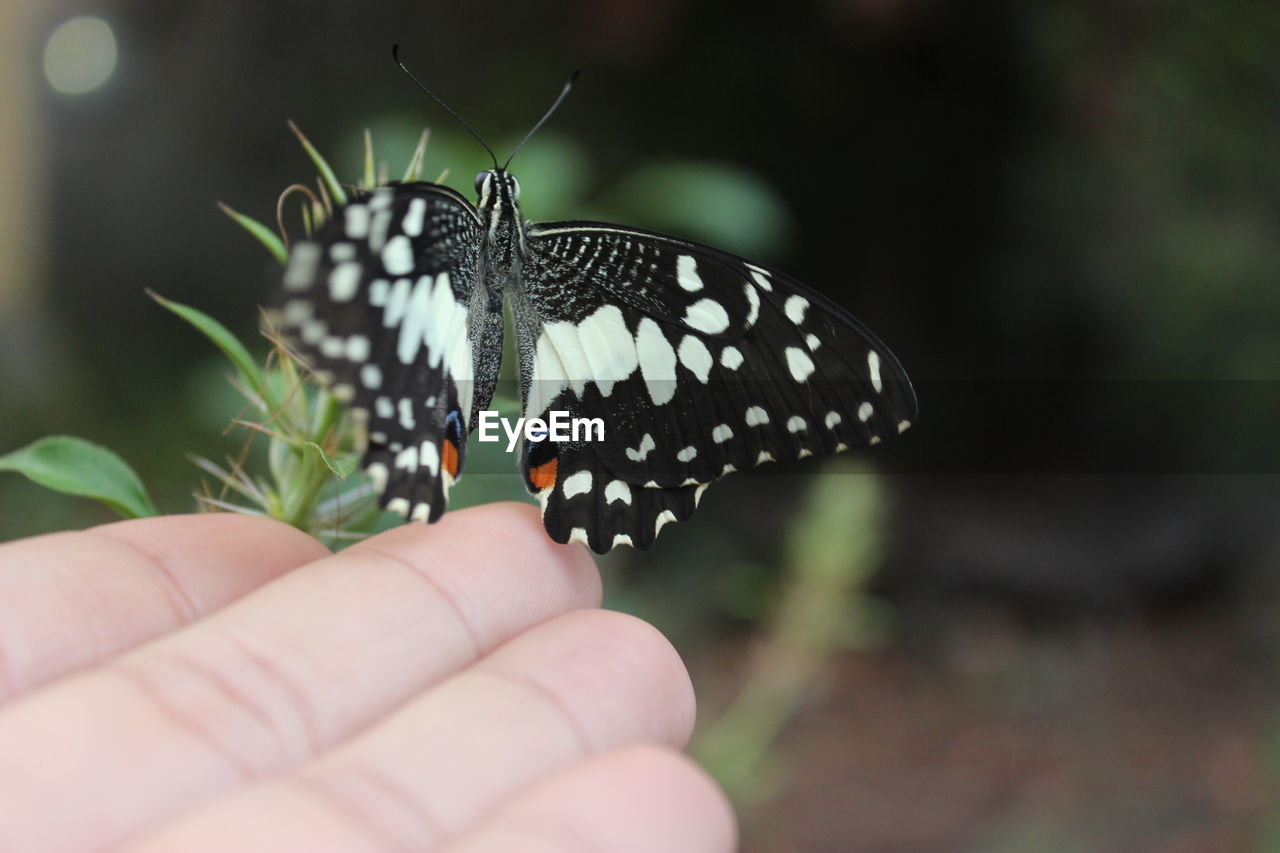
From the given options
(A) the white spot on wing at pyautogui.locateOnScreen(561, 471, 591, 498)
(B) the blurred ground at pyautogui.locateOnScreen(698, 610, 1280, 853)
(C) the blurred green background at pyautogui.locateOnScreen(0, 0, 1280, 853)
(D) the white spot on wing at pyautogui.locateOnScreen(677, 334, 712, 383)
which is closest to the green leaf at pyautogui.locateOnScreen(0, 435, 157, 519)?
(A) the white spot on wing at pyautogui.locateOnScreen(561, 471, 591, 498)

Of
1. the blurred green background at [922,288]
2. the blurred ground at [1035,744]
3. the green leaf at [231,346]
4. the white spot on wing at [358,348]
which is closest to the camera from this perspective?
the white spot on wing at [358,348]

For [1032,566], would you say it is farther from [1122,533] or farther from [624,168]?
[624,168]

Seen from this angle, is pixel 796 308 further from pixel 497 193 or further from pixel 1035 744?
pixel 1035 744

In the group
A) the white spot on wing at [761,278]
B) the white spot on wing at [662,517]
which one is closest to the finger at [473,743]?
the white spot on wing at [662,517]

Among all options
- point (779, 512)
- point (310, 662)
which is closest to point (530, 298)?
point (310, 662)

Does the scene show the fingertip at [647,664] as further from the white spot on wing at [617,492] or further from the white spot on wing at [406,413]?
the white spot on wing at [406,413]

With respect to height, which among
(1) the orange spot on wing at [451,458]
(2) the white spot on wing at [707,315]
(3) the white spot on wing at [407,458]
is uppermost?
(2) the white spot on wing at [707,315]

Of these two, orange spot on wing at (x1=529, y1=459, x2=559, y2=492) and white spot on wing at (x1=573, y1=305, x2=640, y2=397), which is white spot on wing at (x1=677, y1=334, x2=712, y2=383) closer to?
white spot on wing at (x1=573, y1=305, x2=640, y2=397)
